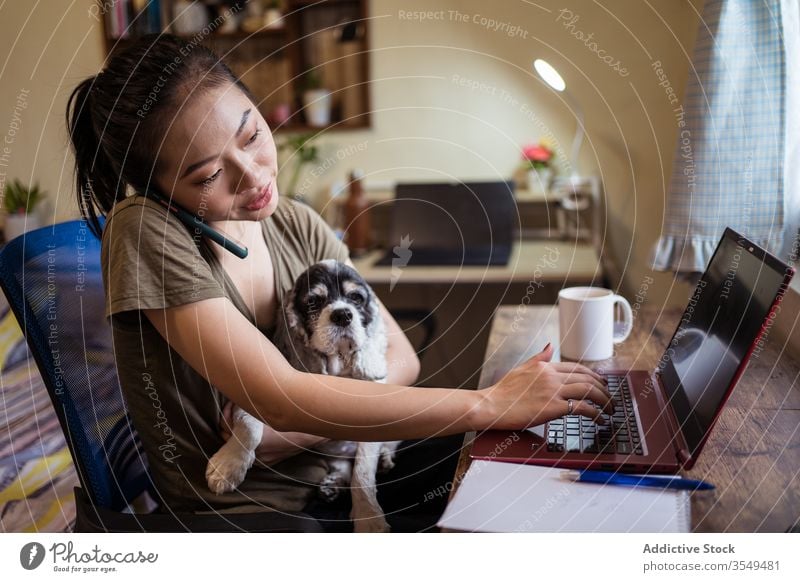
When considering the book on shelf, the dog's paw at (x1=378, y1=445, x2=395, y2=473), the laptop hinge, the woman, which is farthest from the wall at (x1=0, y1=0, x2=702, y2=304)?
the dog's paw at (x1=378, y1=445, x2=395, y2=473)

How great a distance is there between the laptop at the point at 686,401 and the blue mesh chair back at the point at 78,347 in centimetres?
45

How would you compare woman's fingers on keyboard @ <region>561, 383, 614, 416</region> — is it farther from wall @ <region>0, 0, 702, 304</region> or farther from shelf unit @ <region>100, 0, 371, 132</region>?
shelf unit @ <region>100, 0, 371, 132</region>

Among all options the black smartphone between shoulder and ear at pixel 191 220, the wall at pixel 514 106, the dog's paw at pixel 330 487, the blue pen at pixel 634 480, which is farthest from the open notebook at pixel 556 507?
the wall at pixel 514 106

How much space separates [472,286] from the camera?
1.84m

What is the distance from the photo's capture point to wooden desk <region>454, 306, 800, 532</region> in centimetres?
59

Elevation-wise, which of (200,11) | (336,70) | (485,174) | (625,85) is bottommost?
(485,174)

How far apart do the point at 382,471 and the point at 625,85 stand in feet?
4.35

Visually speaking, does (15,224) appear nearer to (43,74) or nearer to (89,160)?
(43,74)

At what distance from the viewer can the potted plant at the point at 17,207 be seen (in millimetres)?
1667

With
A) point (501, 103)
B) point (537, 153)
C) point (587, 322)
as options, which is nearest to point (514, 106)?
point (501, 103)

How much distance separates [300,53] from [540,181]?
843 mm
